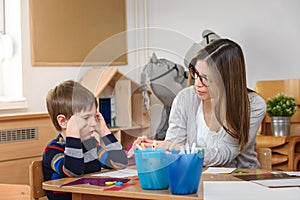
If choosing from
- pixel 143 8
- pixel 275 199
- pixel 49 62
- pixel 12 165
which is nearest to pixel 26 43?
pixel 49 62

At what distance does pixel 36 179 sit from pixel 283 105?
2055 mm

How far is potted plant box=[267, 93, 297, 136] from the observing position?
3566 mm

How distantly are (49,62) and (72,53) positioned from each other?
22 centimetres

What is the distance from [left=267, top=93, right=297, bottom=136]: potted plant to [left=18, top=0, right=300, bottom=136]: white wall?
1.00ft

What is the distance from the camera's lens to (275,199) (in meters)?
1.48

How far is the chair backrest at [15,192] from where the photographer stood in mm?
1832

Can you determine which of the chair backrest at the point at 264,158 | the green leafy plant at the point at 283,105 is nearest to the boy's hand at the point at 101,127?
the chair backrest at the point at 264,158

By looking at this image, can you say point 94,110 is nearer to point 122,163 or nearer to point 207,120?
point 122,163

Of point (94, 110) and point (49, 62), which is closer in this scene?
point (94, 110)

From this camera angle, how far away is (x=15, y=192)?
1.88 m

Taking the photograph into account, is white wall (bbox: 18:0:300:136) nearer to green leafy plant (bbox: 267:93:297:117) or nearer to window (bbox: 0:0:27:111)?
window (bbox: 0:0:27:111)

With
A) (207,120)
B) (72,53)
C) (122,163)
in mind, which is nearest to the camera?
(122,163)

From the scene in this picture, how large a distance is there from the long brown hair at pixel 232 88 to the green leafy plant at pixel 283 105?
1.50 metres

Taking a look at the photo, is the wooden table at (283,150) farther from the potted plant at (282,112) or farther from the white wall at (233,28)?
the white wall at (233,28)
